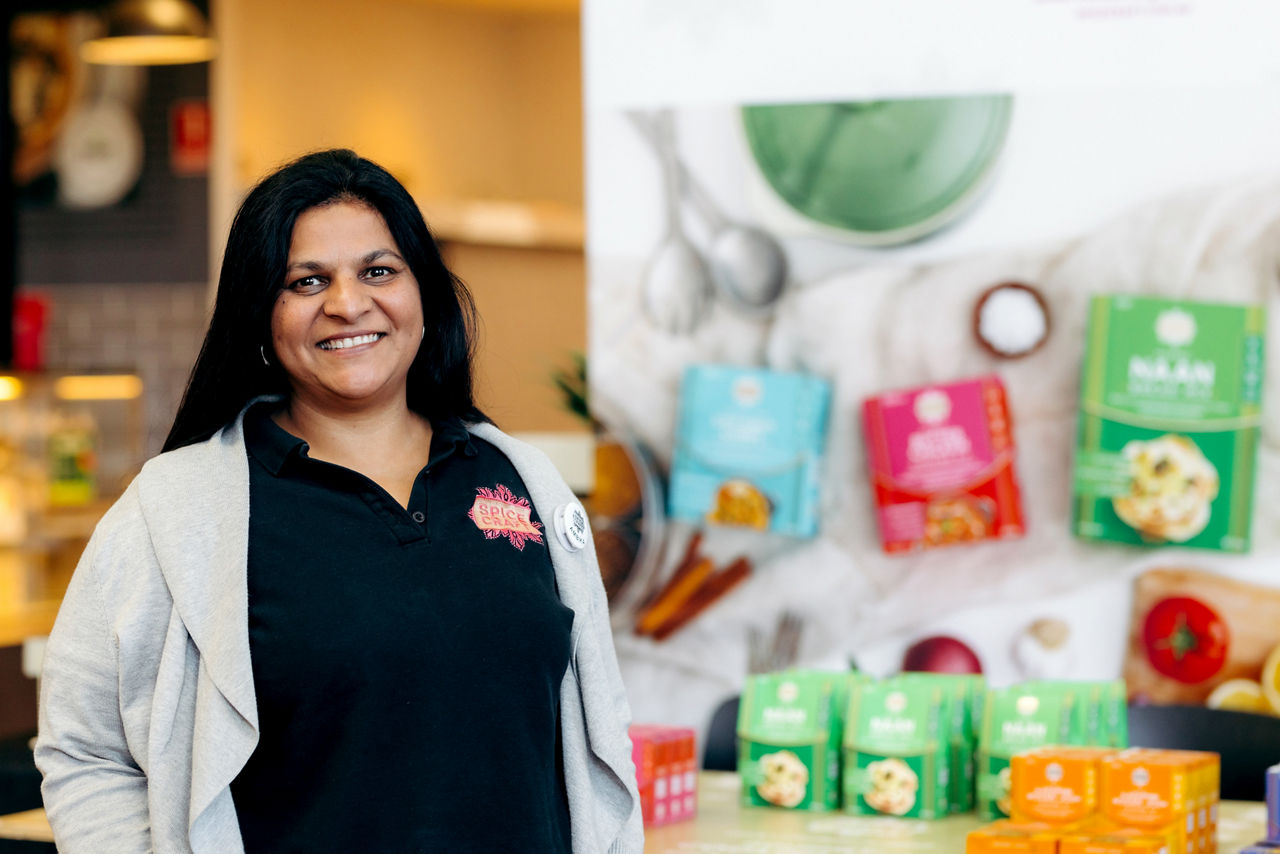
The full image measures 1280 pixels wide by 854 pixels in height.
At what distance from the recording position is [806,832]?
2473 millimetres

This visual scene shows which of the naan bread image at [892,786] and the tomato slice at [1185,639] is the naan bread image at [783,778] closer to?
the naan bread image at [892,786]

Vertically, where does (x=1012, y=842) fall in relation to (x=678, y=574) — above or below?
below

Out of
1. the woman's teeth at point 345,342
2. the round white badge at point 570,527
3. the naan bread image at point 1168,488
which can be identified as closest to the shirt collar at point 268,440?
the woman's teeth at point 345,342

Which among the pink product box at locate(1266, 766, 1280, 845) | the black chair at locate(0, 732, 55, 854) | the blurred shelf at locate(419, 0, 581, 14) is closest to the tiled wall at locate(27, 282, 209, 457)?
the blurred shelf at locate(419, 0, 581, 14)

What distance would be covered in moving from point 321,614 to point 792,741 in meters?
1.24

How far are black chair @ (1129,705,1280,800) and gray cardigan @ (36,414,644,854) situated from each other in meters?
1.86

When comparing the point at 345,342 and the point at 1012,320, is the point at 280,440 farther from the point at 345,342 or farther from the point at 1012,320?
the point at 1012,320

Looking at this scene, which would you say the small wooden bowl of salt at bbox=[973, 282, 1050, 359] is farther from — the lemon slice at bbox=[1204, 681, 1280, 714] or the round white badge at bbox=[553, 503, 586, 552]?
the round white badge at bbox=[553, 503, 586, 552]

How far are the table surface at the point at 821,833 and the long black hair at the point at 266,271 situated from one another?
3.09 feet

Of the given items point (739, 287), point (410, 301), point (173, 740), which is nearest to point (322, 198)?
point (410, 301)

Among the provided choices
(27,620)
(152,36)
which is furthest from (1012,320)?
(152,36)

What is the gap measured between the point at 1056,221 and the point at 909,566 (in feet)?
2.39

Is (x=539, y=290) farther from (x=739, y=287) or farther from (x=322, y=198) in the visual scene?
(x=322, y=198)

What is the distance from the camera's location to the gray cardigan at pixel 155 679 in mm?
1565
